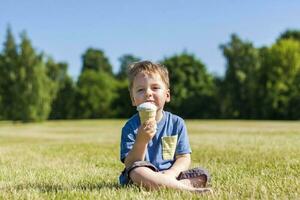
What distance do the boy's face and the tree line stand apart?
2088 inches

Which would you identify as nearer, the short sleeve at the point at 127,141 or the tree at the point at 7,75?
the short sleeve at the point at 127,141

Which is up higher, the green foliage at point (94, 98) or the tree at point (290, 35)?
the tree at point (290, 35)

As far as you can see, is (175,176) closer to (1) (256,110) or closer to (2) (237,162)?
(2) (237,162)

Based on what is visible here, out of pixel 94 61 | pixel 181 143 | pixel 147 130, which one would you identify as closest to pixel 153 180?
pixel 147 130

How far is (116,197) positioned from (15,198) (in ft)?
3.05

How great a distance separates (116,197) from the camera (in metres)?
4.69

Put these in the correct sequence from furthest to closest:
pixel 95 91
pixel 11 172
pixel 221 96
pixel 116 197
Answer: pixel 95 91 → pixel 221 96 → pixel 11 172 → pixel 116 197

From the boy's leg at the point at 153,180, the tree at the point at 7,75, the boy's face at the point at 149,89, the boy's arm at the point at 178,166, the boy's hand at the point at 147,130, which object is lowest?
the boy's leg at the point at 153,180

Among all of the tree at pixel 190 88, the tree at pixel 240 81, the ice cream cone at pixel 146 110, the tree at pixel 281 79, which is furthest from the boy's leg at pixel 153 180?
the tree at pixel 190 88

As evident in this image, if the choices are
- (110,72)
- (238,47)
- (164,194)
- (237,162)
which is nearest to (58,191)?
(164,194)

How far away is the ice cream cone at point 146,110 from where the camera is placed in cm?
505

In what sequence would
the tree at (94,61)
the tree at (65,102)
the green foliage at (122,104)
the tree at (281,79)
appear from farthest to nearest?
the tree at (94,61)
the green foliage at (122,104)
the tree at (65,102)
the tree at (281,79)

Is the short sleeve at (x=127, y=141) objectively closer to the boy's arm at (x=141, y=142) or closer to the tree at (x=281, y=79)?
the boy's arm at (x=141, y=142)

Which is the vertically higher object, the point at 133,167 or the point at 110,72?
the point at 110,72
